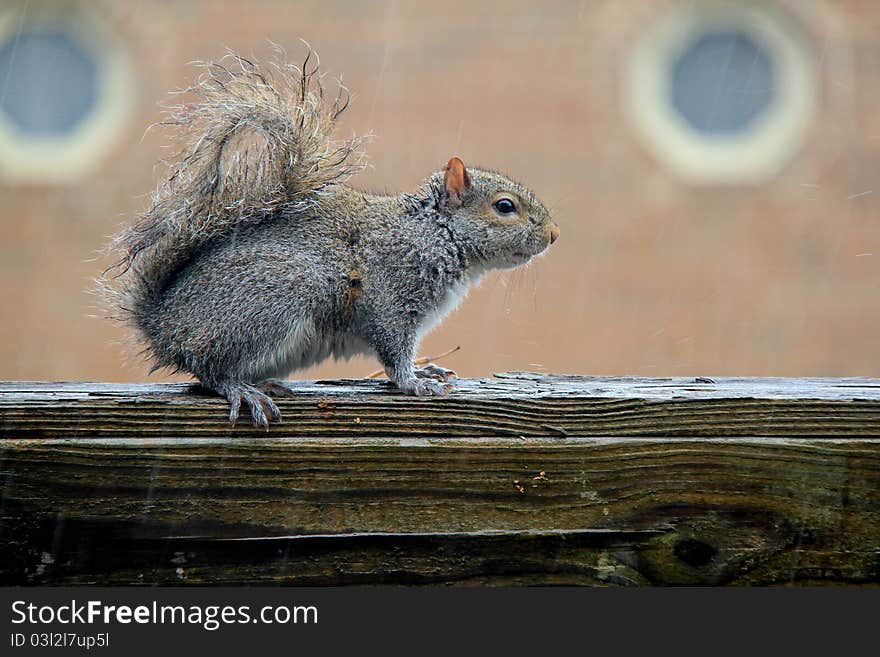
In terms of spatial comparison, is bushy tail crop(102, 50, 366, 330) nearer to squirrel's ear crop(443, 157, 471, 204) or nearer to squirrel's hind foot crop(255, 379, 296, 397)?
squirrel's ear crop(443, 157, 471, 204)

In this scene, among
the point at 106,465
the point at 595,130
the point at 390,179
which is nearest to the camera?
the point at 106,465

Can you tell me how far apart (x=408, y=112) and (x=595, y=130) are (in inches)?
52.1

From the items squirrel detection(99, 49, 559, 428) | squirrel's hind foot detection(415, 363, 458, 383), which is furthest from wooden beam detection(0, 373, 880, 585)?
squirrel's hind foot detection(415, 363, 458, 383)

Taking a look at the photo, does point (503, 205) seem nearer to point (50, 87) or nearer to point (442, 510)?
point (442, 510)

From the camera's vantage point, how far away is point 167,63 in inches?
281

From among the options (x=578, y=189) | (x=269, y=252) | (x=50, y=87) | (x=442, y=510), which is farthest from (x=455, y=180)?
(x=50, y=87)

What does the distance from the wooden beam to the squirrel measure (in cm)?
44

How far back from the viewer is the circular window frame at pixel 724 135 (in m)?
7.13

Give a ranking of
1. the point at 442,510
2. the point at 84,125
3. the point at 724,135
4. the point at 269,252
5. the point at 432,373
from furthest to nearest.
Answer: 1. the point at 84,125
2. the point at 724,135
3. the point at 432,373
4. the point at 269,252
5. the point at 442,510

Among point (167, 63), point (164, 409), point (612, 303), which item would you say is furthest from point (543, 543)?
point (167, 63)

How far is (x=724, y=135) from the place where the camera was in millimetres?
7270

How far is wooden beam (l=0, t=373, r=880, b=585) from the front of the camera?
4.10 ft

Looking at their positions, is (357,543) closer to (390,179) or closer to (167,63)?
(390,179)

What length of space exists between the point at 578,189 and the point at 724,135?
1.23 m
